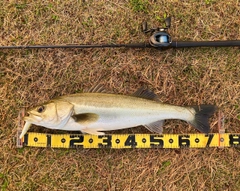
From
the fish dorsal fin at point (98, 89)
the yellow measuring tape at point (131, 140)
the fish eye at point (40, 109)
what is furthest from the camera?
the yellow measuring tape at point (131, 140)

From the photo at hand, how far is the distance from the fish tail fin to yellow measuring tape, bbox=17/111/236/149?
224 millimetres

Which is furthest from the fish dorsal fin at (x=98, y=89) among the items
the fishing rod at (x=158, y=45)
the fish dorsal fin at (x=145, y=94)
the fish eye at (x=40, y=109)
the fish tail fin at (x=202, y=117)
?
the fish tail fin at (x=202, y=117)

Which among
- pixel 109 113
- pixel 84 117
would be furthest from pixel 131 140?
pixel 84 117

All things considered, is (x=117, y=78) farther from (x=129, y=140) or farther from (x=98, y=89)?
(x=129, y=140)

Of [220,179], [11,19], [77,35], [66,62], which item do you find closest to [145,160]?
[220,179]

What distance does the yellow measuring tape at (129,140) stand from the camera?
3758mm

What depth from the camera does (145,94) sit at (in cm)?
363

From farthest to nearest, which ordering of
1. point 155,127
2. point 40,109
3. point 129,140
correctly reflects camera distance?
point 129,140 < point 155,127 < point 40,109

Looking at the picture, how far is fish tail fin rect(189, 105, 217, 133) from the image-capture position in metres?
3.62

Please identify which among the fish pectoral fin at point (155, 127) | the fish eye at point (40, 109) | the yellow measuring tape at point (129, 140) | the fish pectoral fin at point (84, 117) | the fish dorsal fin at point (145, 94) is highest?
the fish dorsal fin at point (145, 94)

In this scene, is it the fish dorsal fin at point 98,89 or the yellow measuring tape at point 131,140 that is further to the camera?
the yellow measuring tape at point 131,140

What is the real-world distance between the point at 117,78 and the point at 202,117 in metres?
1.28

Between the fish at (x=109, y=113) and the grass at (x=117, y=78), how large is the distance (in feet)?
0.92

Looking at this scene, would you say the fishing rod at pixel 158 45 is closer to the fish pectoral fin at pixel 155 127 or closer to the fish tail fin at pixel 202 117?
the fish tail fin at pixel 202 117
